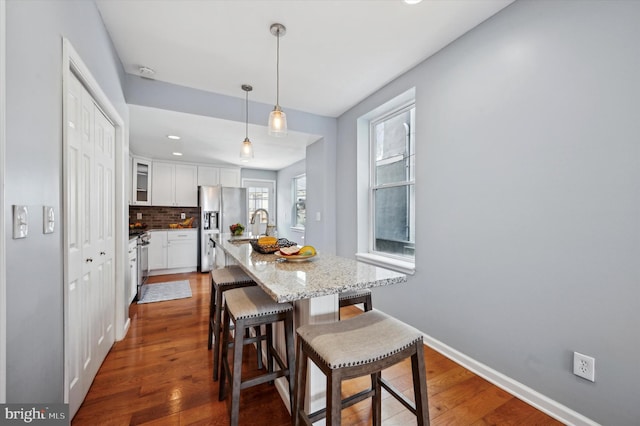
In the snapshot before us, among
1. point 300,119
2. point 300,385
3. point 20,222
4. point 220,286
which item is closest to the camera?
point 20,222

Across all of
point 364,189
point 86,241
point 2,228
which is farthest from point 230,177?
point 2,228

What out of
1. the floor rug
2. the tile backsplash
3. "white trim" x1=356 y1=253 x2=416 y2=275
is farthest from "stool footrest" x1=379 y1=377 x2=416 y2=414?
the tile backsplash

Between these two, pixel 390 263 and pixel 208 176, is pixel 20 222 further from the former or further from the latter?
pixel 208 176

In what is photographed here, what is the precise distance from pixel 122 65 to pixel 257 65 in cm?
123

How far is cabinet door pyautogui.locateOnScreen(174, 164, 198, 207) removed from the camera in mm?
5305

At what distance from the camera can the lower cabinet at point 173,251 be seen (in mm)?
4918

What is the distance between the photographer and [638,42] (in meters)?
1.21

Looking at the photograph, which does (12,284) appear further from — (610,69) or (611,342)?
(610,69)

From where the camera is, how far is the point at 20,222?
0.88 metres

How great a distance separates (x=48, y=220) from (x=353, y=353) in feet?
4.44

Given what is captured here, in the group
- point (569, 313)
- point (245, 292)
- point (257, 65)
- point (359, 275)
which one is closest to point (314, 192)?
point (257, 65)

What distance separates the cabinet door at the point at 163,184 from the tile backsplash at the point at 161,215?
0.38 metres

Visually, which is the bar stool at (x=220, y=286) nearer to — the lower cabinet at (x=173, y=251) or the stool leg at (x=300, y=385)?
the stool leg at (x=300, y=385)

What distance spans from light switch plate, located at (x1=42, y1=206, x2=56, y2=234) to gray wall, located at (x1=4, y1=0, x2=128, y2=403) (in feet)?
0.09
